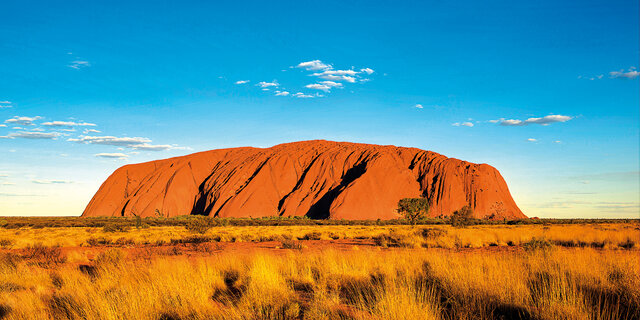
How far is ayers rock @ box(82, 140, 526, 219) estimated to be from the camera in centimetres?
7744

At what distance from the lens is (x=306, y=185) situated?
82.4m

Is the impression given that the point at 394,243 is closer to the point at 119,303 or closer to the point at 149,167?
the point at 119,303

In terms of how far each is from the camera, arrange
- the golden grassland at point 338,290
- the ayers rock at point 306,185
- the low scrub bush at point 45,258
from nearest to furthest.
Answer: the golden grassland at point 338,290, the low scrub bush at point 45,258, the ayers rock at point 306,185

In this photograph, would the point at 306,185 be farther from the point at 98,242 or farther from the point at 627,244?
the point at 627,244

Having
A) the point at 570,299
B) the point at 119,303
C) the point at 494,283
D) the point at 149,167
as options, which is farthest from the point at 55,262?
the point at 149,167

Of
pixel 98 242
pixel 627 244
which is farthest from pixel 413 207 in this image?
pixel 98 242

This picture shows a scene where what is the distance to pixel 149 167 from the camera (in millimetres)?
96500

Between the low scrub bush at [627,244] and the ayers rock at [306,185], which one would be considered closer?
the low scrub bush at [627,244]

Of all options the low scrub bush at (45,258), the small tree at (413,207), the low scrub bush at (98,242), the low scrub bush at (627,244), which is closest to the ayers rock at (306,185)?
the small tree at (413,207)

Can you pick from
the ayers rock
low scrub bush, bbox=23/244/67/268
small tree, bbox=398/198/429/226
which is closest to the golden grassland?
low scrub bush, bbox=23/244/67/268

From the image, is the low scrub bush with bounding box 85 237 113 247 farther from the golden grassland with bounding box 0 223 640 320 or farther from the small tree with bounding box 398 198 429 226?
the small tree with bounding box 398 198 429 226

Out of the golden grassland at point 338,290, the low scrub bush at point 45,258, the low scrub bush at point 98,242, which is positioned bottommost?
the low scrub bush at point 98,242

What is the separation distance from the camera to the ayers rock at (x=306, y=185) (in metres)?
Result: 77.4

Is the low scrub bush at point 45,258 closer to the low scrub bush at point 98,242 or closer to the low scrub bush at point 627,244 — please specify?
the low scrub bush at point 98,242
